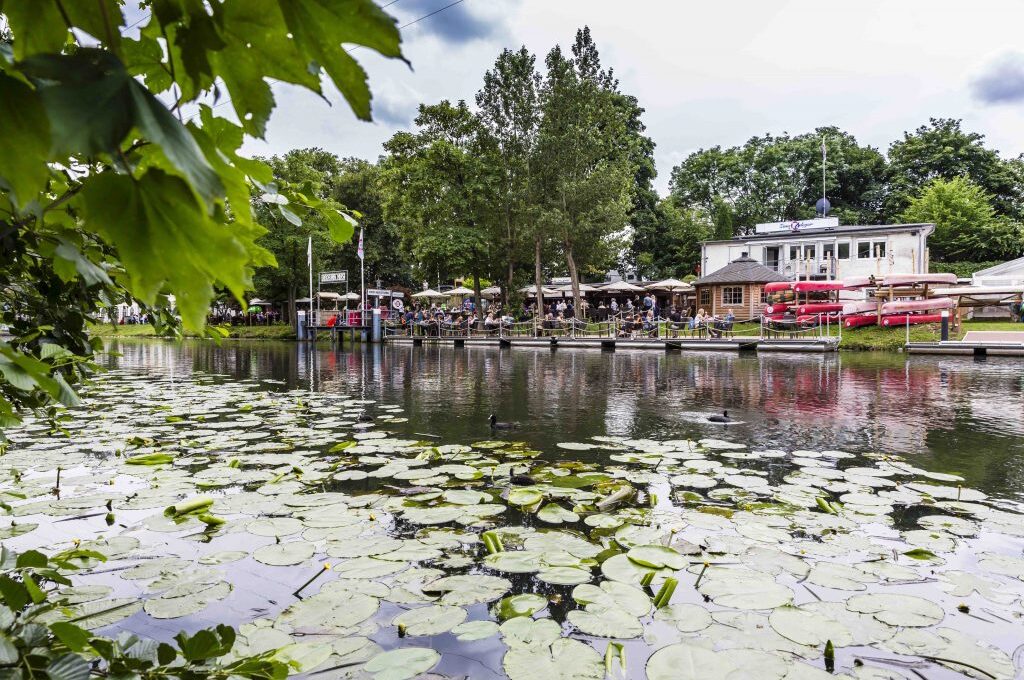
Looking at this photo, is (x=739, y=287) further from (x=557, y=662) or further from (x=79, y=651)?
(x=79, y=651)

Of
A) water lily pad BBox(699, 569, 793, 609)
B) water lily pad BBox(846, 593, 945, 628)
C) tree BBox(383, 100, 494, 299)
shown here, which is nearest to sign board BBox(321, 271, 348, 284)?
tree BBox(383, 100, 494, 299)

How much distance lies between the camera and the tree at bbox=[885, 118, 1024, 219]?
51062 millimetres

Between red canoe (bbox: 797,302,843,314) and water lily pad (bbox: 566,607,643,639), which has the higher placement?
red canoe (bbox: 797,302,843,314)

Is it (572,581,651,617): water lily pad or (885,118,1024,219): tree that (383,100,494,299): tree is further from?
(885,118,1024,219): tree

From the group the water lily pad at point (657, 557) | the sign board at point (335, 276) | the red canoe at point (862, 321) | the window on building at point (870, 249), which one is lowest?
the water lily pad at point (657, 557)

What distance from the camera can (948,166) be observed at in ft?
175

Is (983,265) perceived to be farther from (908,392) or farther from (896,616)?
(896,616)

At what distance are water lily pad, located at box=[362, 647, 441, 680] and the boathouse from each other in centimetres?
3536

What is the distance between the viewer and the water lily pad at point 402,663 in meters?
2.32

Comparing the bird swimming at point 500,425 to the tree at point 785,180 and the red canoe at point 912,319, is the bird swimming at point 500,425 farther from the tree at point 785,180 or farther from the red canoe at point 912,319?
the tree at point 785,180

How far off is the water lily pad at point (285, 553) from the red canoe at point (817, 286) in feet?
102

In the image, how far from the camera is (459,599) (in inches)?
116

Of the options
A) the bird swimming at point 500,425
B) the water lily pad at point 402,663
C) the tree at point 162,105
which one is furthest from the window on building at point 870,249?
the tree at point 162,105

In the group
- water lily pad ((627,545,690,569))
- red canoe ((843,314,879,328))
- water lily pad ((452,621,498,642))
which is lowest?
water lily pad ((452,621,498,642))
